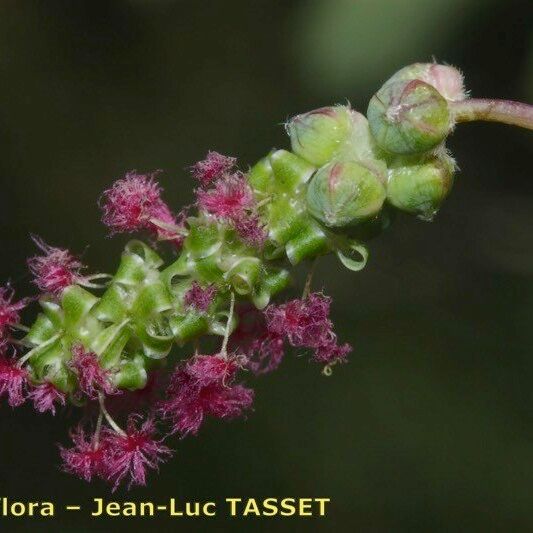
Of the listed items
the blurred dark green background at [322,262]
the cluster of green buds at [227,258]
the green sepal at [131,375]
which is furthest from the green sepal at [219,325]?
the blurred dark green background at [322,262]

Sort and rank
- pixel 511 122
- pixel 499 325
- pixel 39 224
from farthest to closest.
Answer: pixel 39 224 → pixel 499 325 → pixel 511 122

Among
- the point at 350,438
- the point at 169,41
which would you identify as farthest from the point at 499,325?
the point at 169,41

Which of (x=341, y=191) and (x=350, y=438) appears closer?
(x=341, y=191)

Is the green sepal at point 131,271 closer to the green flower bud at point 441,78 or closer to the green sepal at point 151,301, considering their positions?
the green sepal at point 151,301

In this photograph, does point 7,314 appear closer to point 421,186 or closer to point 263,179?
point 263,179

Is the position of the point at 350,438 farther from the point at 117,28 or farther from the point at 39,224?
the point at 117,28

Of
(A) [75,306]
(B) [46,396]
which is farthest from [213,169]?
(B) [46,396]
